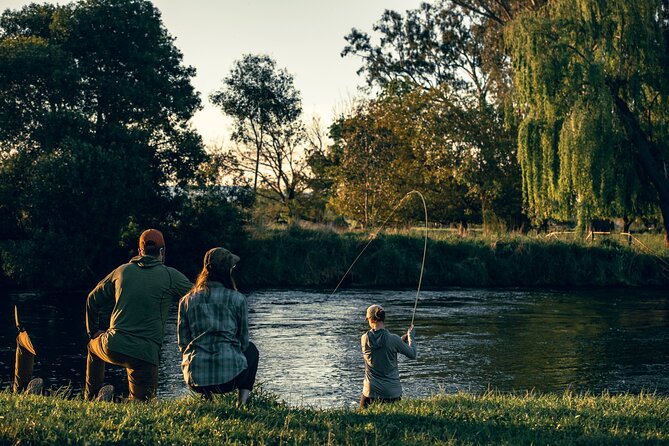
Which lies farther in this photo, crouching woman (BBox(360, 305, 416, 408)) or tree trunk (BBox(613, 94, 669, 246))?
tree trunk (BBox(613, 94, 669, 246))

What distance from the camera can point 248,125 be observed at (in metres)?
51.6

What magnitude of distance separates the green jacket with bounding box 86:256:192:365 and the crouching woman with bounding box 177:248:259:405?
60cm

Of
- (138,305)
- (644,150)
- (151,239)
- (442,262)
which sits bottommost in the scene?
(138,305)

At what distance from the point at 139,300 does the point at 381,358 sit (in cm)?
263

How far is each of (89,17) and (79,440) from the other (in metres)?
28.0

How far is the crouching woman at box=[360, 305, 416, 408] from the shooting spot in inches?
358

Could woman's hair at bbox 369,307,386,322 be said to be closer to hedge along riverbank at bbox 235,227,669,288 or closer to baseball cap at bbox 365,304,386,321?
baseball cap at bbox 365,304,386,321

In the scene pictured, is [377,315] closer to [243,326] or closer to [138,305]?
[243,326]

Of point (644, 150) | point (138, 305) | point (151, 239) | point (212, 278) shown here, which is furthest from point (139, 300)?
point (644, 150)

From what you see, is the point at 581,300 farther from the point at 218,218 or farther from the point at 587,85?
the point at 218,218

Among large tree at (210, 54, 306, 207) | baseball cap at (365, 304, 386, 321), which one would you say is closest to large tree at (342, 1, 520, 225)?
large tree at (210, 54, 306, 207)

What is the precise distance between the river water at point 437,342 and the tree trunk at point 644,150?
5.20 meters

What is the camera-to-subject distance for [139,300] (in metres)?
7.98

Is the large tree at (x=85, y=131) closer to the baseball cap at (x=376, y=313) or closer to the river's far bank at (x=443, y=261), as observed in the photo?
the river's far bank at (x=443, y=261)
